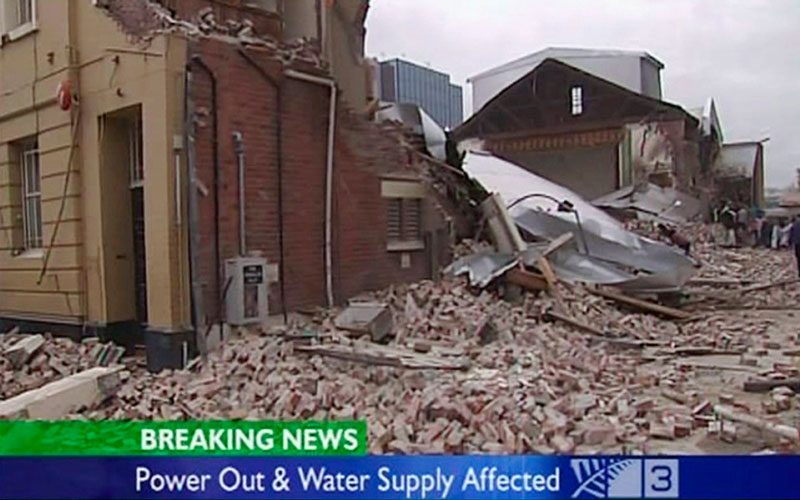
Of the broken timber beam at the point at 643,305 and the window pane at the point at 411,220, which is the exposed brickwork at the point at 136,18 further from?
the broken timber beam at the point at 643,305

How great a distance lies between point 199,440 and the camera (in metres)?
3.79

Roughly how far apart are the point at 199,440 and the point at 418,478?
1177 millimetres

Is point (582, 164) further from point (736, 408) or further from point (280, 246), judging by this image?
point (736, 408)

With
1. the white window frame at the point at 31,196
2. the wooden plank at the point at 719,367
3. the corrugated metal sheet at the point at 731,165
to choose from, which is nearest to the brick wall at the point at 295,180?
the white window frame at the point at 31,196

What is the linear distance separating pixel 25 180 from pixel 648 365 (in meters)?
7.59

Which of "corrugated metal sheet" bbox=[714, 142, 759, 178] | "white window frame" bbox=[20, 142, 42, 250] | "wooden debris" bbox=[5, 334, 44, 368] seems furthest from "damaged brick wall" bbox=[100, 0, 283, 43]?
"corrugated metal sheet" bbox=[714, 142, 759, 178]

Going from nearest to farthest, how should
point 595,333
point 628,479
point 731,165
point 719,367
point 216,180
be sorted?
point 628,479 → point 719,367 → point 216,180 → point 595,333 → point 731,165

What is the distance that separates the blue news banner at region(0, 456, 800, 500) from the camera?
3309mm

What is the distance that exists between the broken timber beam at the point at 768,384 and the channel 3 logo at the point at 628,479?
10.6ft

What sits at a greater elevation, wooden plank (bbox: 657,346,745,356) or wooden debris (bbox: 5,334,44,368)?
wooden debris (bbox: 5,334,44,368)

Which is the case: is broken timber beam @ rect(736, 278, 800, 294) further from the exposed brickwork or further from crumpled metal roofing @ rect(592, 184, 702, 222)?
the exposed brickwork

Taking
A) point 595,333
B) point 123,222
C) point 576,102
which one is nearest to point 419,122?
point 595,333

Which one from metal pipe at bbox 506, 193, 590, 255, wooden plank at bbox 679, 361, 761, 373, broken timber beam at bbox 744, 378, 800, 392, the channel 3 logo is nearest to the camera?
the channel 3 logo

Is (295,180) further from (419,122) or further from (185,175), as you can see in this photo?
(419,122)
